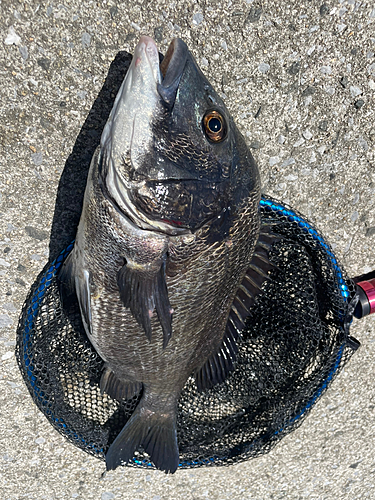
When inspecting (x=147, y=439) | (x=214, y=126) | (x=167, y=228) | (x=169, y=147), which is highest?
(x=214, y=126)

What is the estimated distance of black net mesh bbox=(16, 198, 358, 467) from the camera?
5.53 feet

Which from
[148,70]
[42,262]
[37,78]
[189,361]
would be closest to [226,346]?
[189,361]

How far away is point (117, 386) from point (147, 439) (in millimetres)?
287

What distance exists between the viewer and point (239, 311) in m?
1.53

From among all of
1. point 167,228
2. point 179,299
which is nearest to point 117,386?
point 179,299

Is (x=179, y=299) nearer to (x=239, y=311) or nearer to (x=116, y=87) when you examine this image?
(x=239, y=311)

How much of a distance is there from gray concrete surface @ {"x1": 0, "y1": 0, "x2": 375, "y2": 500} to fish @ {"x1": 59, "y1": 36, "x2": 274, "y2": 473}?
0.33m

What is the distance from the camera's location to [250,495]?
2.51 m

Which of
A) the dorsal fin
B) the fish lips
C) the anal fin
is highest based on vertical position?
the fish lips

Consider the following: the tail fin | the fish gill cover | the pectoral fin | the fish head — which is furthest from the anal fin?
the fish head

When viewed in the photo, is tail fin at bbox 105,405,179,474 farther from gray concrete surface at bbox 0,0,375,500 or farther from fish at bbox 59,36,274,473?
gray concrete surface at bbox 0,0,375,500

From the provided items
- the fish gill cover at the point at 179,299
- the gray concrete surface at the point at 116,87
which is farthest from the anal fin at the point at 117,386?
the gray concrete surface at the point at 116,87

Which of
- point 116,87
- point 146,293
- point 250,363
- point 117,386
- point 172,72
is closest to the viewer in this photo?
point 172,72

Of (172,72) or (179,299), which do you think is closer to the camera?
(172,72)
